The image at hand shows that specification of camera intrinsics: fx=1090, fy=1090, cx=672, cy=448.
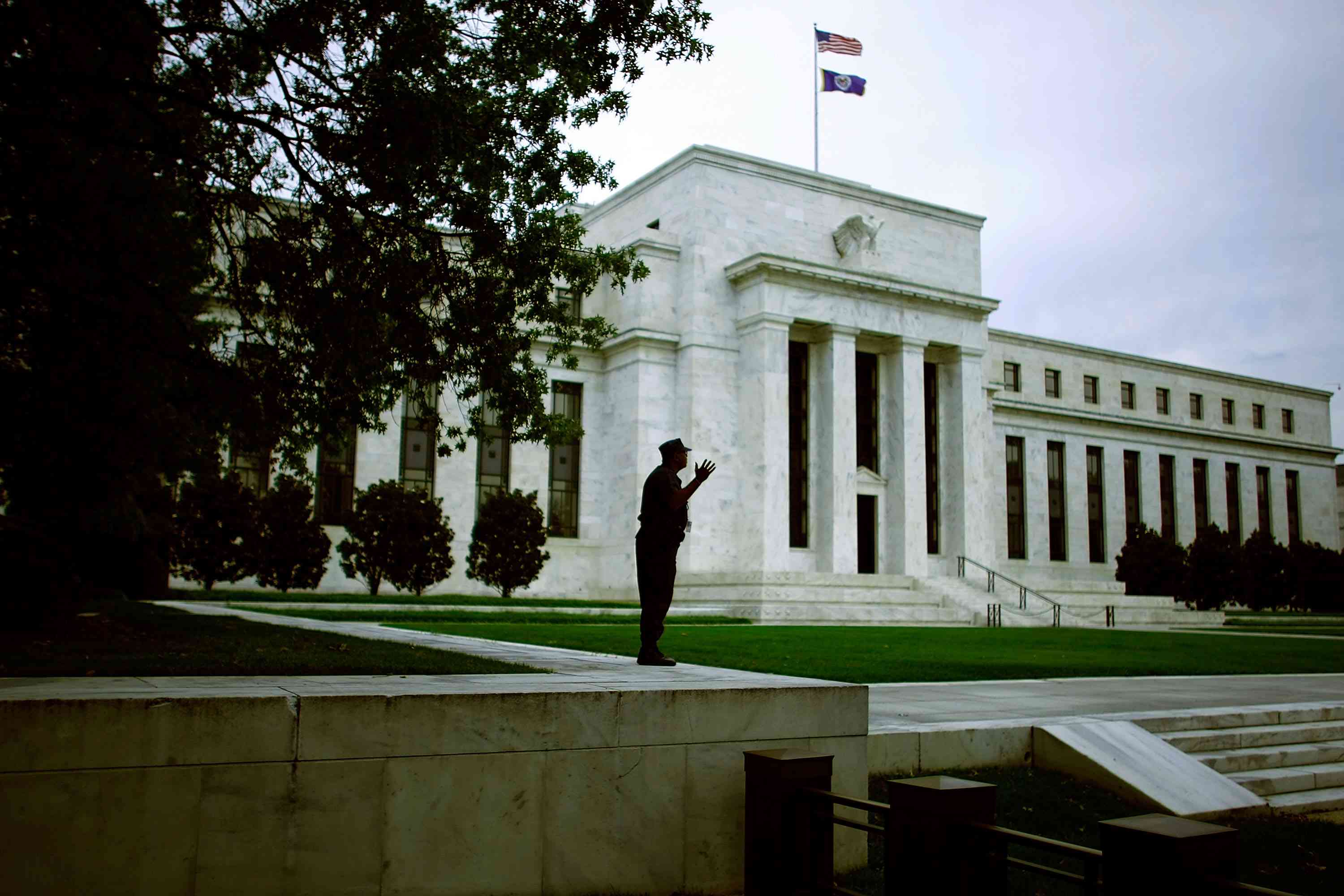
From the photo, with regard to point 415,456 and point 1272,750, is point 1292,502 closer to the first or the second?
point 415,456

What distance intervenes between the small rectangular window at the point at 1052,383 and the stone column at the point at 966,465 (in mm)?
15172

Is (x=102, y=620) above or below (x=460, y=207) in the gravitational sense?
below

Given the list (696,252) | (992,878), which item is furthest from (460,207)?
(696,252)

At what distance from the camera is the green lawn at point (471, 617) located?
2416 centimetres

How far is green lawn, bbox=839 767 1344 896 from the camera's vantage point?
24.6 feet

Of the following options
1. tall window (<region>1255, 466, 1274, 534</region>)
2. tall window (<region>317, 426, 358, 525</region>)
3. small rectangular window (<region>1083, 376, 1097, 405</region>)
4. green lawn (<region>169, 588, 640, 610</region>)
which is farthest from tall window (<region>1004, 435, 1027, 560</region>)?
tall window (<region>317, 426, 358, 525</region>)

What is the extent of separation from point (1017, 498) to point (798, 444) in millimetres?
18535

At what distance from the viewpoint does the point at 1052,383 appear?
2399 inches

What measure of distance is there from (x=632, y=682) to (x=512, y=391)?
7.52 m

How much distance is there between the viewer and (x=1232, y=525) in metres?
67.4

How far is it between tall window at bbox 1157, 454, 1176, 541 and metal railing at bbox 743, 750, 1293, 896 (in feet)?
201

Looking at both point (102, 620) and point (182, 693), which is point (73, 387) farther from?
point (182, 693)

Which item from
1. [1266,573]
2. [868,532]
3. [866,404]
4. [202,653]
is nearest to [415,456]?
[868,532]

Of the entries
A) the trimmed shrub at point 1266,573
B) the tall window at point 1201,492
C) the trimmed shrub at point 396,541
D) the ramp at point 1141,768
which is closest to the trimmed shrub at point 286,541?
the trimmed shrub at point 396,541
